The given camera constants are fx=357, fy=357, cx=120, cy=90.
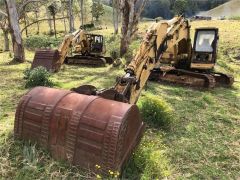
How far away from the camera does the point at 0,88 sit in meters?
11.2

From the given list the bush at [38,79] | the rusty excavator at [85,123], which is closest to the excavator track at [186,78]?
the bush at [38,79]

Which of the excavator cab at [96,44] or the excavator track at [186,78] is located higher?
the excavator cab at [96,44]

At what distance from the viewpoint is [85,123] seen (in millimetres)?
5445

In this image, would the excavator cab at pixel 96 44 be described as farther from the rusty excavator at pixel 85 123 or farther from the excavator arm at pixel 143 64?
→ the rusty excavator at pixel 85 123

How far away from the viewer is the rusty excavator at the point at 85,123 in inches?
207

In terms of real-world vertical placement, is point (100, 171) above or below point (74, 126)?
below

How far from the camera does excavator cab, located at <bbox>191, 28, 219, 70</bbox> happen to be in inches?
482

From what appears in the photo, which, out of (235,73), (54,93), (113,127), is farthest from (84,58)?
(113,127)

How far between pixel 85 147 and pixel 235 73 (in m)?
12.1

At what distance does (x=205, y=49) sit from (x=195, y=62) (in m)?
0.57

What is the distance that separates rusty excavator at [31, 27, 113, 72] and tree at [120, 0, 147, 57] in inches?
46.8

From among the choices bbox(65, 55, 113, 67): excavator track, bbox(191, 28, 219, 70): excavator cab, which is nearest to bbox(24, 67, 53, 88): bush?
bbox(191, 28, 219, 70): excavator cab

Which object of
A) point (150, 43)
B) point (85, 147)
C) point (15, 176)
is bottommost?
point (15, 176)

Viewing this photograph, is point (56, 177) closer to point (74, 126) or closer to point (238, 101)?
point (74, 126)
